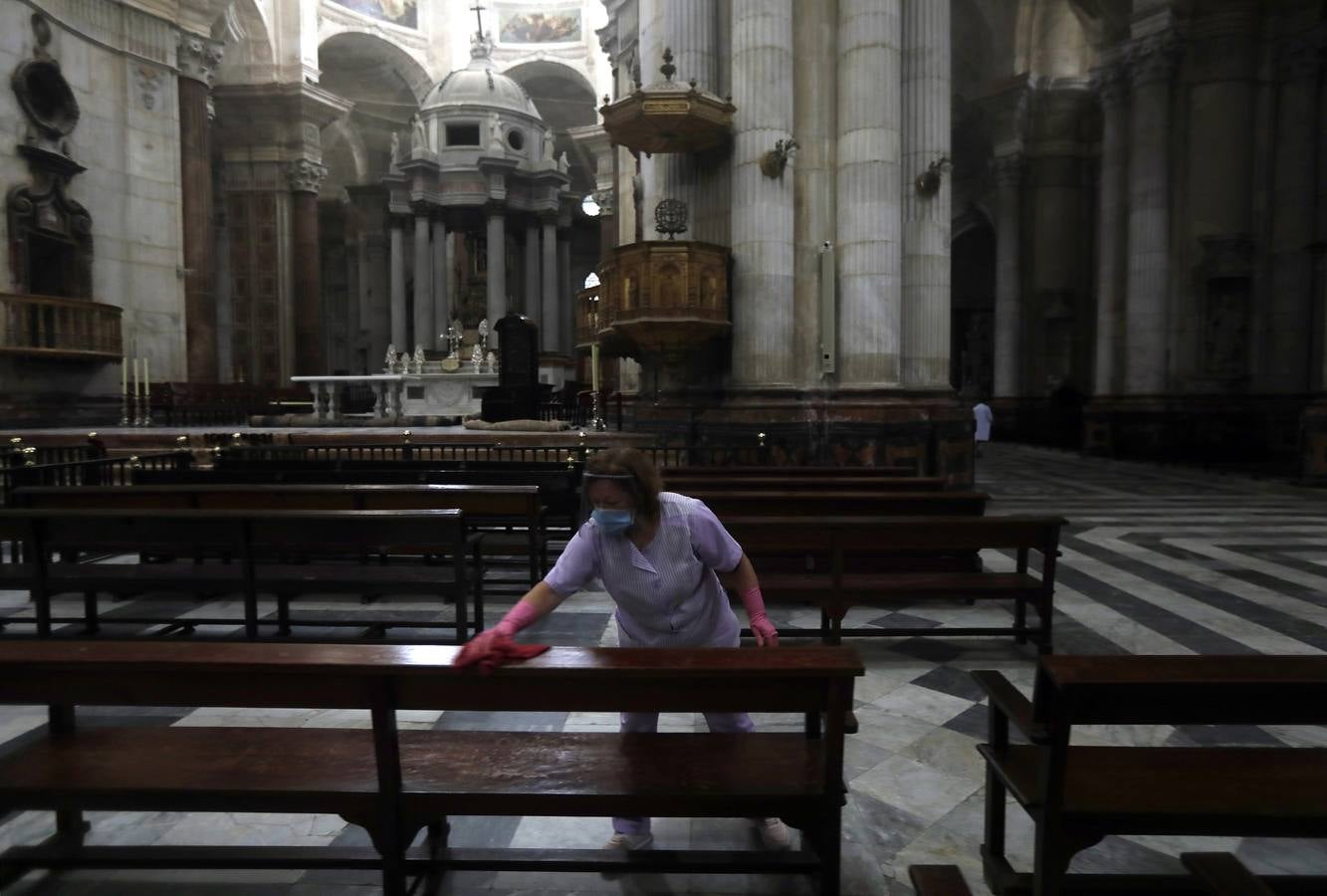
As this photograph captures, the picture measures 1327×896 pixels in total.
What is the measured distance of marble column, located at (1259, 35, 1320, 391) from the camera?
16438mm

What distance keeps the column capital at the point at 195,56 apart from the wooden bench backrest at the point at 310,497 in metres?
18.0

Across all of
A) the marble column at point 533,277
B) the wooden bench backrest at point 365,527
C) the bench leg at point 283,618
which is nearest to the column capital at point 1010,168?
the marble column at point 533,277

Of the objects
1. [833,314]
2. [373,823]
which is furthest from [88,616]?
[833,314]

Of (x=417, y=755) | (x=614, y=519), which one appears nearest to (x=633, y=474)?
(x=614, y=519)

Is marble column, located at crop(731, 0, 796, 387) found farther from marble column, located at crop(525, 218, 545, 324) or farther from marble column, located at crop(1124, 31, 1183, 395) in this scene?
marble column, located at crop(525, 218, 545, 324)

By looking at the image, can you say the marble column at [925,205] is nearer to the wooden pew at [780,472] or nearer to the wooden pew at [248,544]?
the wooden pew at [780,472]

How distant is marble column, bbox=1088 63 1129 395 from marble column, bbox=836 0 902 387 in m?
10.3

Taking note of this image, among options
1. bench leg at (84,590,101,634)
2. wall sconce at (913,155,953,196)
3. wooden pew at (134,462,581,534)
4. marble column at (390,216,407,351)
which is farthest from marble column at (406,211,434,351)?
bench leg at (84,590,101,634)

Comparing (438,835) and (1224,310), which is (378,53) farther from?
(438,835)

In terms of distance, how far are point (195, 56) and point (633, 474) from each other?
22.6m

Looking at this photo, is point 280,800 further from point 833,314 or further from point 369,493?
point 833,314

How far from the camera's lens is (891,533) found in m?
4.70

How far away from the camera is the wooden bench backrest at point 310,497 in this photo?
18.0 feet

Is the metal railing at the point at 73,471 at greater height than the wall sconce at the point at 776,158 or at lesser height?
lesser
